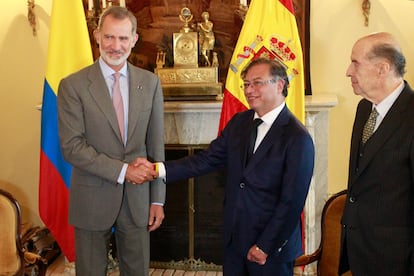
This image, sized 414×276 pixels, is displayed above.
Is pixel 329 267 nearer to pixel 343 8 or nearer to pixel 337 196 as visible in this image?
pixel 337 196

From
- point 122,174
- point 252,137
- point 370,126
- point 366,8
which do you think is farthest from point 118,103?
point 366,8

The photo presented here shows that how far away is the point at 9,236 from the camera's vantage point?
2357 millimetres

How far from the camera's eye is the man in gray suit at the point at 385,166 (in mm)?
1552

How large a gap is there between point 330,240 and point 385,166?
0.90 m

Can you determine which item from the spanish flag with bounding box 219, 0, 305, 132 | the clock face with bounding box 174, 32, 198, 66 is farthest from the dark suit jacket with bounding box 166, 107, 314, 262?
the clock face with bounding box 174, 32, 198, 66

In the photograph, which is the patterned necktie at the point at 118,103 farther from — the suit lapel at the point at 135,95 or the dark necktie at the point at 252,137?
the dark necktie at the point at 252,137

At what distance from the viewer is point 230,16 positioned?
10.6 feet

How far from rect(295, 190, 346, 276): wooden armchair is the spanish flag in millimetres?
578

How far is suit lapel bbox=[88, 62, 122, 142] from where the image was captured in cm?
202

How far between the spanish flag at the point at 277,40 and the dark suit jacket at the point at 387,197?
110 cm

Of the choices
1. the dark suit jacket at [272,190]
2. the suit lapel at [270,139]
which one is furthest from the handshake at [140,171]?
the suit lapel at [270,139]

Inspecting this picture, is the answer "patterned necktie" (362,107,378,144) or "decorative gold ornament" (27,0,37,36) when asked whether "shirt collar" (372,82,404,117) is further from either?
"decorative gold ornament" (27,0,37,36)

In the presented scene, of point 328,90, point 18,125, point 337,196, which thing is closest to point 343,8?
point 328,90

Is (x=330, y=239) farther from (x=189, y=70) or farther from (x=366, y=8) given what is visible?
(x=366, y=8)
